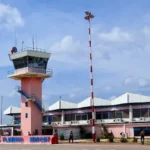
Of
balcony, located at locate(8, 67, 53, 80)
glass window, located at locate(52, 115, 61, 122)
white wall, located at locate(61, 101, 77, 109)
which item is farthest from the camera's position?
glass window, located at locate(52, 115, 61, 122)

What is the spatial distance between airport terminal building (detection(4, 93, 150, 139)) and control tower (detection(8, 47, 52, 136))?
690 centimetres

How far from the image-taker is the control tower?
66062 millimetres

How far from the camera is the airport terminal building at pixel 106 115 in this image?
74188 millimetres

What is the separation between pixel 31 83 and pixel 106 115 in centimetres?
2512

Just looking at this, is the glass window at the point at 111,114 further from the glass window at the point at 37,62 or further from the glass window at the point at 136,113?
the glass window at the point at 37,62

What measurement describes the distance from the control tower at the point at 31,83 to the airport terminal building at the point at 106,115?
6.90 meters

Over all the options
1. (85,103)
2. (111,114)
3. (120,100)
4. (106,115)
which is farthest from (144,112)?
(85,103)

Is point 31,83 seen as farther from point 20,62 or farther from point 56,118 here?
point 56,118

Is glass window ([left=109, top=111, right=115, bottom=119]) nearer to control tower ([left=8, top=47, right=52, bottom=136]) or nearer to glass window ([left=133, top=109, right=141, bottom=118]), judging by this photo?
glass window ([left=133, top=109, right=141, bottom=118])

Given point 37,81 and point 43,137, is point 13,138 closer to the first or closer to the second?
point 43,137

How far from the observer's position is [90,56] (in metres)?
51.1

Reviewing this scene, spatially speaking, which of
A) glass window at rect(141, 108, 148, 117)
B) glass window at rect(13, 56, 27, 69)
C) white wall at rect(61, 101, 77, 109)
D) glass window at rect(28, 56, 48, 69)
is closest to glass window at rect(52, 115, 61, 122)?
white wall at rect(61, 101, 77, 109)

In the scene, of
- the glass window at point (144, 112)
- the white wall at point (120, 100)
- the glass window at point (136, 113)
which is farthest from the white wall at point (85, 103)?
the glass window at point (144, 112)

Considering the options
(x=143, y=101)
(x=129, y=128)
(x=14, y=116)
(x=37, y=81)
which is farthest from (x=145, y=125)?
(x=14, y=116)
